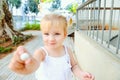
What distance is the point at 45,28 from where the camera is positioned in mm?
1284

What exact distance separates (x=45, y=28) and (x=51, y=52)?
0.18 meters

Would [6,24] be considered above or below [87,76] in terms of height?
below

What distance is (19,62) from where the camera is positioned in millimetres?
1045

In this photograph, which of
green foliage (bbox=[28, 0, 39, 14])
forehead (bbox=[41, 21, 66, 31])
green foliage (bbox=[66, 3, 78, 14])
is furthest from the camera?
green foliage (bbox=[28, 0, 39, 14])

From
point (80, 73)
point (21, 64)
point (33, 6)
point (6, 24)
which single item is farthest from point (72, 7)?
point (21, 64)

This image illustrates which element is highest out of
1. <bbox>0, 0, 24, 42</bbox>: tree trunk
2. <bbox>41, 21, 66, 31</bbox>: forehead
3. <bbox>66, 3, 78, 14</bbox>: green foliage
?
<bbox>66, 3, 78, 14</bbox>: green foliage

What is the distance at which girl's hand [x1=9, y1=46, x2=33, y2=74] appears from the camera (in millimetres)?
1024

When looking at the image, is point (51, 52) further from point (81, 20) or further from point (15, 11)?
point (15, 11)

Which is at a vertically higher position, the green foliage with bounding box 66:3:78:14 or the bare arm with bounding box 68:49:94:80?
the green foliage with bounding box 66:3:78:14

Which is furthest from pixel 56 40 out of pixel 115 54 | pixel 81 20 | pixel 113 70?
pixel 81 20

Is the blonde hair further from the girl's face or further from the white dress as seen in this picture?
the white dress

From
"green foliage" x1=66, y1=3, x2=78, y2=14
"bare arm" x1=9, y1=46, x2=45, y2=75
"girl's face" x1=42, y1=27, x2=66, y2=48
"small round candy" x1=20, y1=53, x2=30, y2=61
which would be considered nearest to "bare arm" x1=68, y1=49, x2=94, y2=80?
"girl's face" x1=42, y1=27, x2=66, y2=48

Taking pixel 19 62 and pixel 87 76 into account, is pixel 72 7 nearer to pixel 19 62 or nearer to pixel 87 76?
pixel 87 76

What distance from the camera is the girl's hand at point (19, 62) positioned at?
40.3 inches
